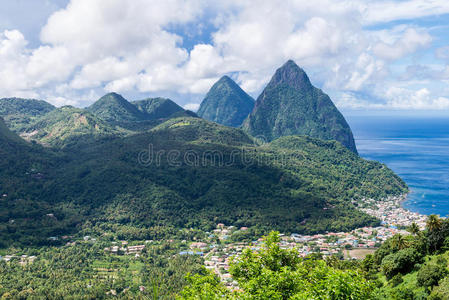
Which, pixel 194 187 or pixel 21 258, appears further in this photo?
pixel 194 187

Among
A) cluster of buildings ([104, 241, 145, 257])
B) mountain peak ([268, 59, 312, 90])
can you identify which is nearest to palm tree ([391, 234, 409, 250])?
cluster of buildings ([104, 241, 145, 257])

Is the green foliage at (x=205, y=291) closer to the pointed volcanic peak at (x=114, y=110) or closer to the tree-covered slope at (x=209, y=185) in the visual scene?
the tree-covered slope at (x=209, y=185)

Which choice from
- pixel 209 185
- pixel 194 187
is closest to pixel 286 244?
pixel 209 185

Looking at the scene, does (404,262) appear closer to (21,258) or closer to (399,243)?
(399,243)

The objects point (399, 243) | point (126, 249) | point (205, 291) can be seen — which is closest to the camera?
point (205, 291)

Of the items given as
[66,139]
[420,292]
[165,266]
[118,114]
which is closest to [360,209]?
[165,266]

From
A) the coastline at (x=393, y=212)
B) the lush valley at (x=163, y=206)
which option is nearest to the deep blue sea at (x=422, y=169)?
the coastline at (x=393, y=212)
